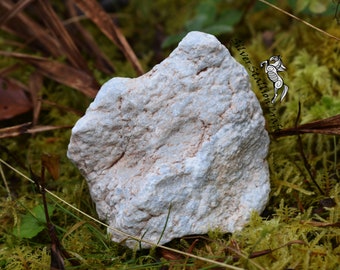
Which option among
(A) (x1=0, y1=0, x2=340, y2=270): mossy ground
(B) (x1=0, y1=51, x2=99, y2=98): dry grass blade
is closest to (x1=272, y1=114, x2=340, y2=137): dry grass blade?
(A) (x1=0, y1=0, x2=340, y2=270): mossy ground

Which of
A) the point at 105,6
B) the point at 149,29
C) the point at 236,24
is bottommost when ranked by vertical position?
the point at 236,24

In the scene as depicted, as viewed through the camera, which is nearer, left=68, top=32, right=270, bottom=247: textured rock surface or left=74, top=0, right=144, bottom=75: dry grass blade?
left=68, top=32, right=270, bottom=247: textured rock surface

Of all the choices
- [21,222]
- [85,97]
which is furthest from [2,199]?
[85,97]

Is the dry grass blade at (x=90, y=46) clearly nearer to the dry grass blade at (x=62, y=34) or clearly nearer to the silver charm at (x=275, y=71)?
the dry grass blade at (x=62, y=34)

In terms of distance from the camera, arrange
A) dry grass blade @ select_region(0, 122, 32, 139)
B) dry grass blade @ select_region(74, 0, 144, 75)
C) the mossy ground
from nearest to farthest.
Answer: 1. the mossy ground
2. dry grass blade @ select_region(0, 122, 32, 139)
3. dry grass blade @ select_region(74, 0, 144, 75)

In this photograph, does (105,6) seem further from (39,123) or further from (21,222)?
(21,222)

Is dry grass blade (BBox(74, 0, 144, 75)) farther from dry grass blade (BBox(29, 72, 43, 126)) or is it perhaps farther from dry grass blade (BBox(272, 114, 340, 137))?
dry grass blade (BBox(272, 114, 340, 137))

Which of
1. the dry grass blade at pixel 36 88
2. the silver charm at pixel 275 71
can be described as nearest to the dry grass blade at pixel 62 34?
the dry grass blade at pixel 36 88
